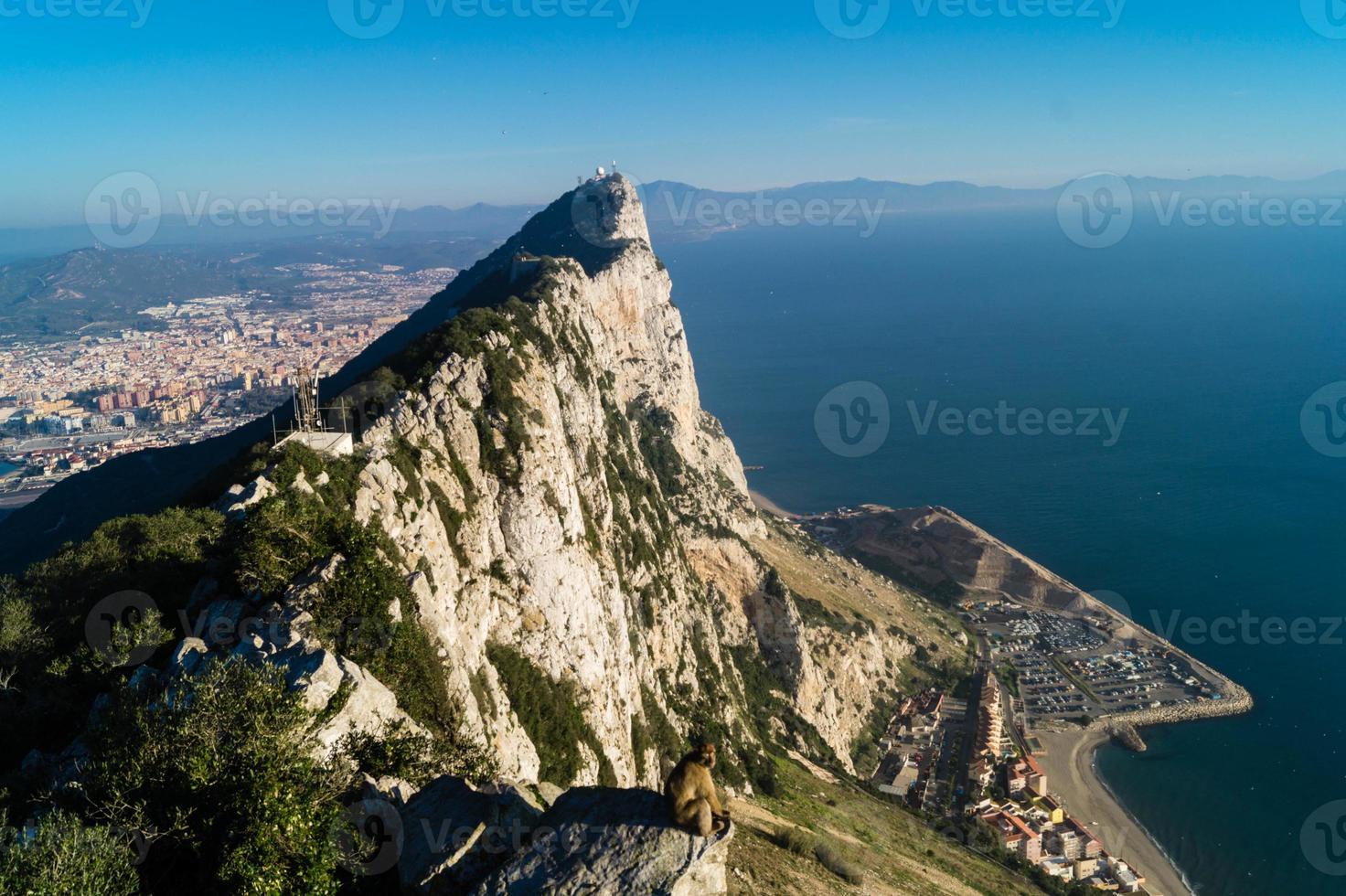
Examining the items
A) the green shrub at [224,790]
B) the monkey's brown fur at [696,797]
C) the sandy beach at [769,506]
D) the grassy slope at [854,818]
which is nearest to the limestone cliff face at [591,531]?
the grassy slope at [854,818]

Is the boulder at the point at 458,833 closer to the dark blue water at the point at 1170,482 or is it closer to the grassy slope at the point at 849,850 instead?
the grassy slope at the point at 849,850

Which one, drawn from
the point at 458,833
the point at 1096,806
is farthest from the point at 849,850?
the point at 1096,806

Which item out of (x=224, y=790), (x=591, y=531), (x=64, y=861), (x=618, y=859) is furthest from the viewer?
(x=591, y=531)

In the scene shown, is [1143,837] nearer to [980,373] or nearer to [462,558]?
[462,558]

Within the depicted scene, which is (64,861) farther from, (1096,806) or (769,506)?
(769,506)

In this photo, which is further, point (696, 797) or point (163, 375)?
point (163, 375)

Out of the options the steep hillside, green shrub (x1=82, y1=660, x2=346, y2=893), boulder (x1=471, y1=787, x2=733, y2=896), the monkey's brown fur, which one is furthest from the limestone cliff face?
the monkey's brown fur
